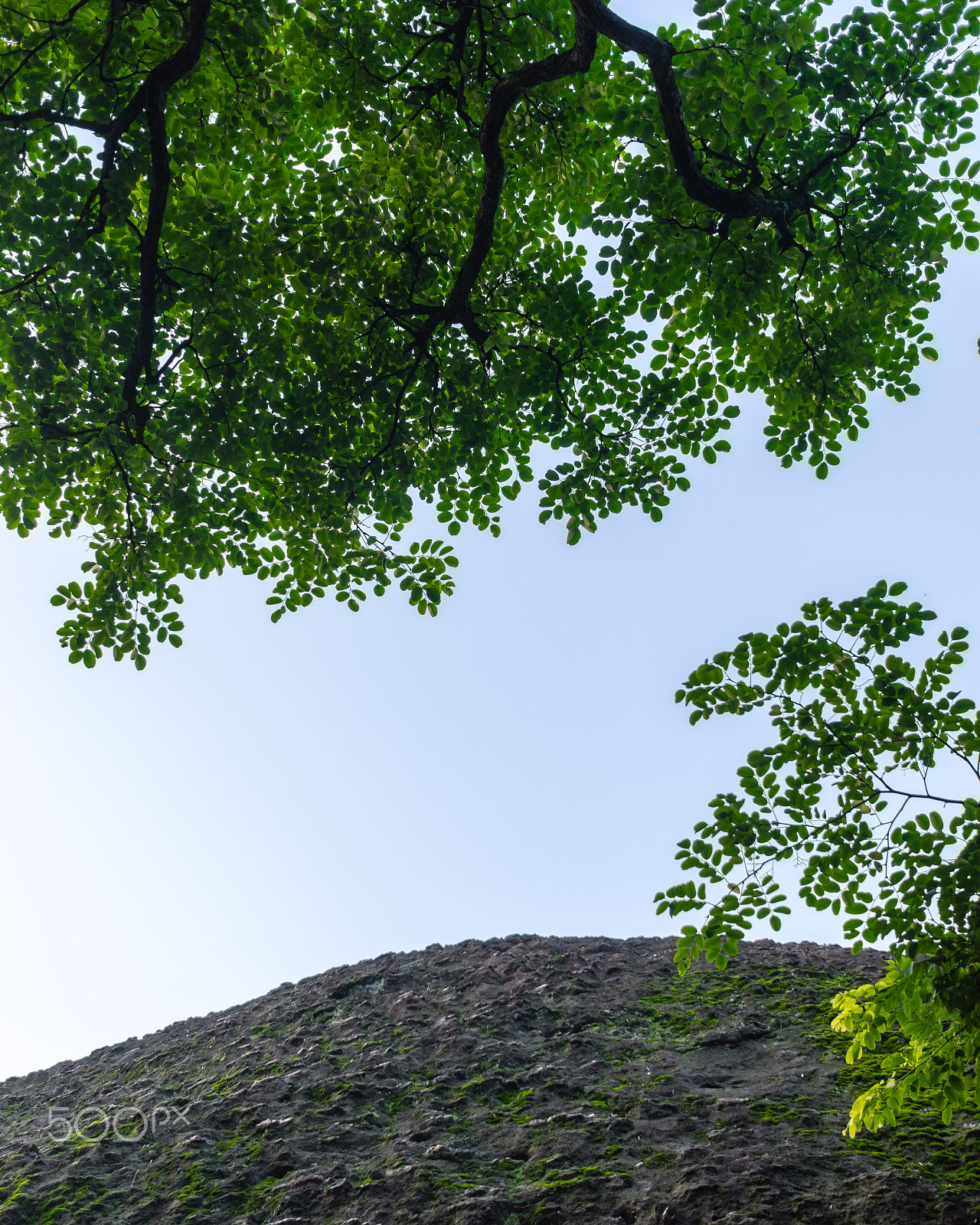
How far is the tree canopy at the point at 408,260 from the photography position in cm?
758

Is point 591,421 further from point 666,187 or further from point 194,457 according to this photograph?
point 194,457

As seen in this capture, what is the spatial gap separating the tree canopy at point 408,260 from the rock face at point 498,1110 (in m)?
4.51

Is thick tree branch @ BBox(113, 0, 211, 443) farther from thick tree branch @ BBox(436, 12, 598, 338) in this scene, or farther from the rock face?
the rock face

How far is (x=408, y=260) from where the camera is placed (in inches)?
354

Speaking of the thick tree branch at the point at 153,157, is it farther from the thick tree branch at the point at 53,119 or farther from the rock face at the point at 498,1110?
the rock face at the point at 498,1110

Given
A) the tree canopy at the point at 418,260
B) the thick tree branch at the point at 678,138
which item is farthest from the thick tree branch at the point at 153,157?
the thick tree branch at the point at 678,138

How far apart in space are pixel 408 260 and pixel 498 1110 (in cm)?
799

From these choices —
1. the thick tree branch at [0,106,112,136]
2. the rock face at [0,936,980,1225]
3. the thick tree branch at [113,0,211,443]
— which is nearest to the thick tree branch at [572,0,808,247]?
the thick tree branch at [113,0,211,443]

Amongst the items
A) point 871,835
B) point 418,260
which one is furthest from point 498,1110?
point 418,260

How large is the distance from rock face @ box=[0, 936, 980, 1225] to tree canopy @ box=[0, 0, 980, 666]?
14.8 feet

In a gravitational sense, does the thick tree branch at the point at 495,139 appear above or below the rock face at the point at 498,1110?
above

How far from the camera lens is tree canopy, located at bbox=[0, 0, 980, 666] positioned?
7582 millimetres

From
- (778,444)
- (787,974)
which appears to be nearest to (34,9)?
(778,444)

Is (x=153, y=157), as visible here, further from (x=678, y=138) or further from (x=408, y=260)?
(x=678, y=138)
